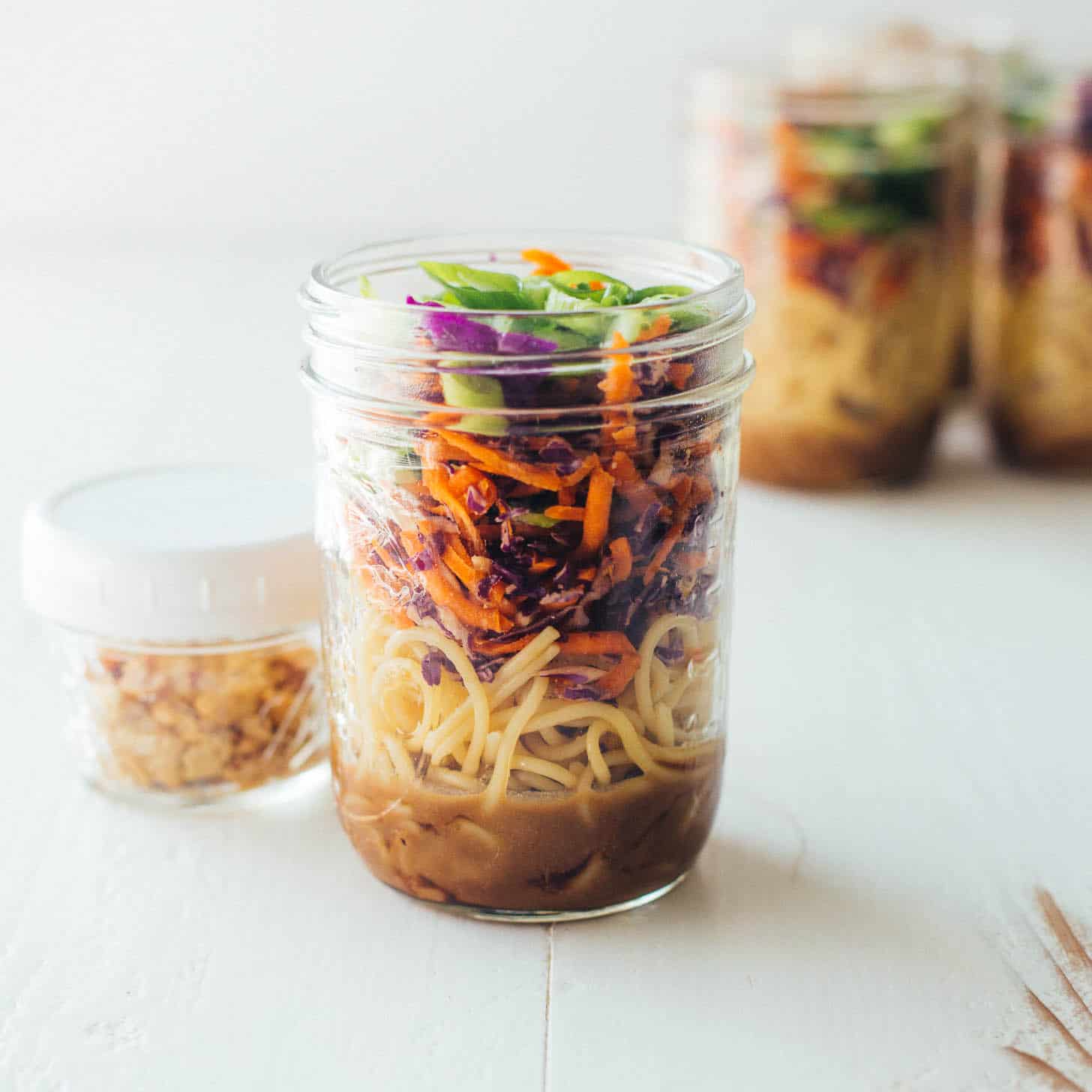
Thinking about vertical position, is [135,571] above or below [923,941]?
above

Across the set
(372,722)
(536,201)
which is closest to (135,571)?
(372,722)

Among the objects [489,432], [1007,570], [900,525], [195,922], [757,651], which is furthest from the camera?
[900,525]

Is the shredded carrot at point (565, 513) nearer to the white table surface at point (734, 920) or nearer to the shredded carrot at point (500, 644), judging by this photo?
the shredded carrot at point (500, 644)

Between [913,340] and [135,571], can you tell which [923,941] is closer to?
[135,571]

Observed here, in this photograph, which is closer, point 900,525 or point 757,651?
point 757,651

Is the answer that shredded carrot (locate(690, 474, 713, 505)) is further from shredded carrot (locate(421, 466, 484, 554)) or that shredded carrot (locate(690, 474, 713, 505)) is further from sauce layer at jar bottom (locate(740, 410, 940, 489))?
sauce layer at jar bottom (locate(740, 410, 940, 489))

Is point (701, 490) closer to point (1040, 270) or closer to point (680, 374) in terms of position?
point (680, 374)

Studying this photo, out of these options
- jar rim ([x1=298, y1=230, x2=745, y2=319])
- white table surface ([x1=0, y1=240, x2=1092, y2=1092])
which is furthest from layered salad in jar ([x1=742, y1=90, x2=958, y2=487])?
jar rim ([x1=298, y1=230, x2=745, y2=319])
